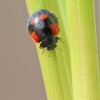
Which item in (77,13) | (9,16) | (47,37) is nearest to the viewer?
(77,13)

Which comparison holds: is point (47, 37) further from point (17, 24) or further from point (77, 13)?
point (17, 24)

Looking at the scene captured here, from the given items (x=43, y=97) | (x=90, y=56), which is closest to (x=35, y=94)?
(x=43, y=97)

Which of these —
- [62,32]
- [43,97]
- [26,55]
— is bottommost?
[43,97]

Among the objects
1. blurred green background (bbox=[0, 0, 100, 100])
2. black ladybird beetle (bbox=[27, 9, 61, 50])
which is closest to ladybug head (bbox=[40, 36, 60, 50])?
black ladybird beetle (bbox=[27, 9, 61, 50])

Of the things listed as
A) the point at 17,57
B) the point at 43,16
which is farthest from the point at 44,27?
the point at 17,57

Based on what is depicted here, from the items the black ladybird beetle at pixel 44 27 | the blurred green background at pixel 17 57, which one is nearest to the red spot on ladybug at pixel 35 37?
the black ladybird beetle at pixel 44 27

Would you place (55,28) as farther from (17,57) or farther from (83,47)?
(17,57)

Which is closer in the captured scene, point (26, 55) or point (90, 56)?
point (90, 56)
